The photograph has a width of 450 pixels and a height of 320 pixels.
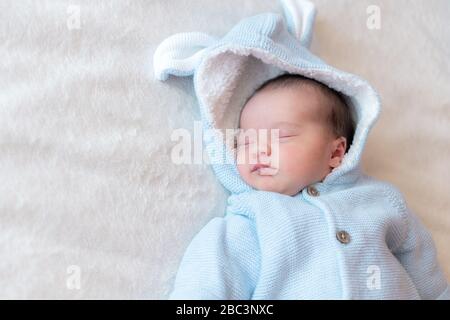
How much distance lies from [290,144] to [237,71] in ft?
0.73

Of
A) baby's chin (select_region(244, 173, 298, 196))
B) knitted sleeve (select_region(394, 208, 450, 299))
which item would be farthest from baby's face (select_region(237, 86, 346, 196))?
knitted sleeve (select_region(394, 208, 450, 299))

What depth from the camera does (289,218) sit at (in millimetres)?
1089

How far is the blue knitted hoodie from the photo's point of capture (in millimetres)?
1045

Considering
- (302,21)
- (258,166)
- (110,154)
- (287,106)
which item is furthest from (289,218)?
(302,21)

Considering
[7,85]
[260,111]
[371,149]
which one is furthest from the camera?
[371,149]

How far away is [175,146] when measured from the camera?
3.86ft

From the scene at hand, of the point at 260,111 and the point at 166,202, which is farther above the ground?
the point at 260,111

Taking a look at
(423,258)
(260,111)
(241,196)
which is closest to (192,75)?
(260,111)

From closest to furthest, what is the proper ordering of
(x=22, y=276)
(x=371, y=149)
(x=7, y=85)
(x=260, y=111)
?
(x=22, y=276) → (x=7, y=85) → (x=260, y=111) → (x=371, y=149)

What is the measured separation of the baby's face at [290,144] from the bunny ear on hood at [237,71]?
0.09ft

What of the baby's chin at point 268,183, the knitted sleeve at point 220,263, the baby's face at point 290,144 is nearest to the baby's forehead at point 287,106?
the baby's face at point 290,144

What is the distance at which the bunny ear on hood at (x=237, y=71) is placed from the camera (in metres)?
1.20
